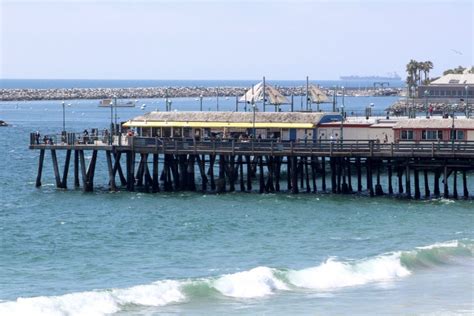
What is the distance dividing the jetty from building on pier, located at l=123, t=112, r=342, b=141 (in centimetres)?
5

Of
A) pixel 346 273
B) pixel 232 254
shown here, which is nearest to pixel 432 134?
pixel 232 254

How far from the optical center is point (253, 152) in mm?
59812

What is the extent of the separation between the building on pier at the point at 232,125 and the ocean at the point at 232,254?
438cm

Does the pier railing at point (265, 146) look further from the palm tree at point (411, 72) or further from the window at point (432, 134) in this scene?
the palm tree at point (411, 72)

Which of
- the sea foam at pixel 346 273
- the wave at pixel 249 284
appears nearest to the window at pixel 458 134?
the wave at pixel 249 284

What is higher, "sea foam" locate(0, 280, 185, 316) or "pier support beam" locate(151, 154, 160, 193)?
"pier support beam" locate(151, 154, 160, 193)

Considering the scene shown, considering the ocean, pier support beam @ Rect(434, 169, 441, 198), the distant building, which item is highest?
the distant building

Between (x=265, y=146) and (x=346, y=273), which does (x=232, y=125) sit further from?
(x=346, y=273)

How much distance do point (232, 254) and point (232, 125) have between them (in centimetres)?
2181

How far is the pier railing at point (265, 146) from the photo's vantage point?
2261 inches

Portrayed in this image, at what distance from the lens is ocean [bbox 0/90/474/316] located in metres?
35.7

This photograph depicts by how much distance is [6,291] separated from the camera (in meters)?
37.3

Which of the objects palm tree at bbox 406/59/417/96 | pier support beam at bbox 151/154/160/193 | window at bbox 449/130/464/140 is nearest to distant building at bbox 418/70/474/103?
palm tree at bbox 406/59/417/96

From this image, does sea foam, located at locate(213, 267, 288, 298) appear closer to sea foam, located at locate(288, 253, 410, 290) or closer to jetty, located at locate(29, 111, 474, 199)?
sea foam, located at locate(288, 253, 410, 290)
